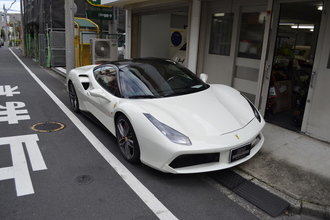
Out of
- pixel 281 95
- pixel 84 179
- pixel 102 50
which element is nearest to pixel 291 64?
pixel 281 95

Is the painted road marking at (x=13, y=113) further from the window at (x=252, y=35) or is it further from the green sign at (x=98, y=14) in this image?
the green sign at (x=98, y=14)

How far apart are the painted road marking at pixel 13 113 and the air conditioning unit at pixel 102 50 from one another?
152 inches

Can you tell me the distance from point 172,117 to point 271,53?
2.96 metres

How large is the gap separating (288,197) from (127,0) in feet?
22.9

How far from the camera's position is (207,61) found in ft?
22.3

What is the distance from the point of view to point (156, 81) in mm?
4172

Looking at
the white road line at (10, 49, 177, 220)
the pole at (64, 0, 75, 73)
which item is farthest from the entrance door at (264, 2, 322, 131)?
the pole at (64, 0, 75, 73)

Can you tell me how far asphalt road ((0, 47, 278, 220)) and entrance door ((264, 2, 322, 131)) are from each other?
9.39ft

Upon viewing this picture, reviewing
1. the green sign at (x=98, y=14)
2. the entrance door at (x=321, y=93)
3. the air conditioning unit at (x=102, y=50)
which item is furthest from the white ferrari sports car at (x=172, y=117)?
the green sign at (x=98, y=14)

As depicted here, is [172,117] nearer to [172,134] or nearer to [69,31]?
[172,134]

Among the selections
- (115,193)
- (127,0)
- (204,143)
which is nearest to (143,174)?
(115,193)

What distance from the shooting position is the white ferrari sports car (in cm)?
311

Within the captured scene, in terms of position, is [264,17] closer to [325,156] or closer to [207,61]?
[207,61]

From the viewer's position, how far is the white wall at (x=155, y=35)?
10.0 meters
